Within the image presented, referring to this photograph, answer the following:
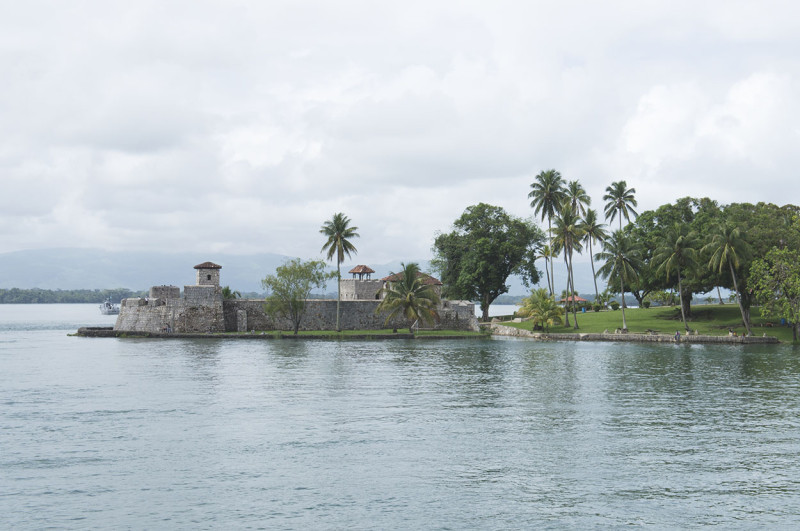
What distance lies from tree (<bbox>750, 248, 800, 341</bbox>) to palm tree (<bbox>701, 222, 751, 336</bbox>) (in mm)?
1794

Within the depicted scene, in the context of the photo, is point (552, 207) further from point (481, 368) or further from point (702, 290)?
point (481, 368)

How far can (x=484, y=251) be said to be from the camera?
97750 millimetres

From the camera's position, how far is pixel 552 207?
9150 centimetres

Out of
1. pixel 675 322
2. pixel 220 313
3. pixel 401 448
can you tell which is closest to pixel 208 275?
pixel 220 313

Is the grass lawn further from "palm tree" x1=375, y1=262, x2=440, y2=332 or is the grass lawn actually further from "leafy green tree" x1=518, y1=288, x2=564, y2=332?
"palm tree" x1=375, y1=262, x2=440, y2=332

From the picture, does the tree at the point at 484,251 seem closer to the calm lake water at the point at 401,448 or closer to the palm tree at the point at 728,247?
the palm tree at the point at 728,247

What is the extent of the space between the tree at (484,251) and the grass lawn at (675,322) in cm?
876

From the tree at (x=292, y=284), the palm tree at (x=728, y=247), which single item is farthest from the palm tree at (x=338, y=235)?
the palm tree at (x=728, y=247)

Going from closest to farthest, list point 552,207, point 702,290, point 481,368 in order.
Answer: point 481,368, point 702,290, point 552,207

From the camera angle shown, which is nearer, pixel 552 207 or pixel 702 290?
pixel 702 290

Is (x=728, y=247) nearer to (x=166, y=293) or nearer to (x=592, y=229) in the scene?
(x=592, y=229)

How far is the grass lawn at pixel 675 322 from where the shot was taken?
75.4 metres

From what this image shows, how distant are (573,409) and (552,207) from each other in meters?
59.4

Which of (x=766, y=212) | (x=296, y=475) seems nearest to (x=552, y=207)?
(x=766, y=212)
